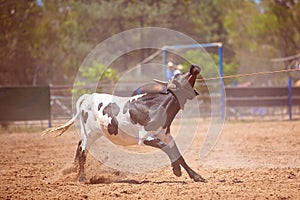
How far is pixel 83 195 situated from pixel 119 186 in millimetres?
757

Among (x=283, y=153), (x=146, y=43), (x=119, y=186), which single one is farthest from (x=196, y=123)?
(x=146, y=43)

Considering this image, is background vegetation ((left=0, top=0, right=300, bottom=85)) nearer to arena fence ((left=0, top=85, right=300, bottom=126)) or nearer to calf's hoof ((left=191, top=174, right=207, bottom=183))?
arena fence ((left=0, top=85, right=300, bottom=126))

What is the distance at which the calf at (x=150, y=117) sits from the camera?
7.43 m

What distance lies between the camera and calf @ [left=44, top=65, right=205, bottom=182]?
7430 millimetres

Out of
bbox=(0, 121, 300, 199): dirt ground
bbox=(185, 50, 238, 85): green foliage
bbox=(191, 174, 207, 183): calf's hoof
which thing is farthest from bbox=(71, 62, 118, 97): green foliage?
bbox=(191, 174, 207, 183): calf's hoof

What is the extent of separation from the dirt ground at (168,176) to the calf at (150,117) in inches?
17.3

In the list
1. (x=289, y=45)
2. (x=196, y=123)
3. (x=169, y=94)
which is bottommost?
(x=196, y=123)

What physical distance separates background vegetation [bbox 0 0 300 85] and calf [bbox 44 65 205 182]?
1960cm

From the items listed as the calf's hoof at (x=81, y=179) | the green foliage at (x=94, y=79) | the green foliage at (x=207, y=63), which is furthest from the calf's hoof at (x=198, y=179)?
the green foliage at (x=207, y=63)

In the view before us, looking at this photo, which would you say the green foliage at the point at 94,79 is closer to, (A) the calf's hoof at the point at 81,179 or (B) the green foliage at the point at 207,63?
(B) the green foliage at the point at 207,63

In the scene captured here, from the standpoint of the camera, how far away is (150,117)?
751 cm

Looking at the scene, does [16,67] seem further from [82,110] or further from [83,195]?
[83,195]

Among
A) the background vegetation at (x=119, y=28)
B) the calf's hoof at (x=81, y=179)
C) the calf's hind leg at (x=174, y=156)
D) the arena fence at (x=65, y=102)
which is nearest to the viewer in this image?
the calf's hind leg at (x=174, y=156)

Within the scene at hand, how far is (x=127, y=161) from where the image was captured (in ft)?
32.6
